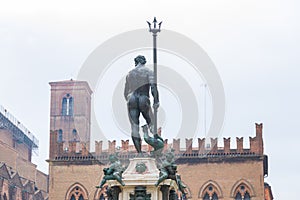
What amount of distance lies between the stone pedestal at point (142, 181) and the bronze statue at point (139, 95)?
2.42 feet

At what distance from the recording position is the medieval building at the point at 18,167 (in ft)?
174

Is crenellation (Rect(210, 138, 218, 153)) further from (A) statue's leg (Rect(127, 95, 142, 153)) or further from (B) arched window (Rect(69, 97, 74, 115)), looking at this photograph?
(B) arched window (Rect(69, 97, 74, 115))

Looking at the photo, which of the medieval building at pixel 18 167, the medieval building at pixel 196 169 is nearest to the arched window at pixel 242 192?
the medieval building at pixel 196 169

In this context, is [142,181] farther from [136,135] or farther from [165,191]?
[136,135]

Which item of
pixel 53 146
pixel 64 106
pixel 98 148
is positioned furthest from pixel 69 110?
pixel 98 148

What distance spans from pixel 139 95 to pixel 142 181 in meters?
1.74

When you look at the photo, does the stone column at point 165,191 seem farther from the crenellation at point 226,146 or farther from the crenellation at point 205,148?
the crenellation at point 226,146

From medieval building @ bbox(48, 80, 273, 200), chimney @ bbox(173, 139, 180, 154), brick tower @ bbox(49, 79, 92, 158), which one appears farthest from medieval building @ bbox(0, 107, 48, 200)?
chimney @ bbox(173, 139, 180, 154)

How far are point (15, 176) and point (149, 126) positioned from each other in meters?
44.0

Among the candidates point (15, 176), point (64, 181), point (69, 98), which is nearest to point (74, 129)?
point (69, 98)

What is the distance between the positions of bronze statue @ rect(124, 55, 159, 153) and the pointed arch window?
6460cm

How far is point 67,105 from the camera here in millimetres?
77750

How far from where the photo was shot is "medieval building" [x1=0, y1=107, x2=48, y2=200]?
5297cm

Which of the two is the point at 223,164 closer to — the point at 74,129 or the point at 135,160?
the point at 135,160
